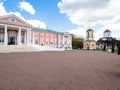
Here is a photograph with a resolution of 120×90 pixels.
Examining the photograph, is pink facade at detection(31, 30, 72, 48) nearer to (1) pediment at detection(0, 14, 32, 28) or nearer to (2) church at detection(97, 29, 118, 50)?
(1) pediment at detection(0, 14, 32, 28)

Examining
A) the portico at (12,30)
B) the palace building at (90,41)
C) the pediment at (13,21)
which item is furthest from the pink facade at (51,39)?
the palace building at (90,41)

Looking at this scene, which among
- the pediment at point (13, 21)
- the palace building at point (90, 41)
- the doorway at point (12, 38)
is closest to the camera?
the pediment at point (13, 21)

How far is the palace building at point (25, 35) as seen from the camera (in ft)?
92.7

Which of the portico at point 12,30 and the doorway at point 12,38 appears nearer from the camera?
the portico at point 12,30

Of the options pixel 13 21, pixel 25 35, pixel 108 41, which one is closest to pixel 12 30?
pixel 25 35

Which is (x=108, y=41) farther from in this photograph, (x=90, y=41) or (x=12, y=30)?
(x=12, y=30)

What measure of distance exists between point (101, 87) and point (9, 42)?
31206mm

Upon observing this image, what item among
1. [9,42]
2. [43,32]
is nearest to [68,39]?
[43,32]

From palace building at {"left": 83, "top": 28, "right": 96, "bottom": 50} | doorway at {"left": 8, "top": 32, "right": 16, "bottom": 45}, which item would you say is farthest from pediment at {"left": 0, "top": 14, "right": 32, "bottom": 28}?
palace building at {"left": 83, "top": 28, "right": 96, "bottom": 50}

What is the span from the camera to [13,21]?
28.9 m

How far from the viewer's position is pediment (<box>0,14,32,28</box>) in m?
27.4

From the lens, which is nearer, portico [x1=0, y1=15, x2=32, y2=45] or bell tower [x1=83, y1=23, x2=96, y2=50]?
portico [x1=0, y1=15, x2=32, y2=45]

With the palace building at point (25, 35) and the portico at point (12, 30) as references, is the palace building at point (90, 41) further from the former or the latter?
the portico at point (12, 30)

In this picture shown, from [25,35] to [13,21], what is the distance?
550 centimetres
